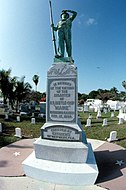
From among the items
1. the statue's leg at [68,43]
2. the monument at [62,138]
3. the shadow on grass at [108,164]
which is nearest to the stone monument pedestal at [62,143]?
the monument at [62,138]

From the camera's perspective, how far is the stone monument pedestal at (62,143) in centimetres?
542

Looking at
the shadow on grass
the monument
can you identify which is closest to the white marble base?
the monument

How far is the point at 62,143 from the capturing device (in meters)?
6.18

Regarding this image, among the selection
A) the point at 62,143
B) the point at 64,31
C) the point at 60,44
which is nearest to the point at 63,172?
the point at 62,143

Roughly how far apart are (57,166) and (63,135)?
105 cm

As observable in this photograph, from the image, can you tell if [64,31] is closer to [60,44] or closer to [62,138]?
[60,44]

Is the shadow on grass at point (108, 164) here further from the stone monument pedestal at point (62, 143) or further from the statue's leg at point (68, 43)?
the statue's leg at point (68, 43)

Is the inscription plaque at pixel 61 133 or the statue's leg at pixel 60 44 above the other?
the statue's leg at pixel 60 44

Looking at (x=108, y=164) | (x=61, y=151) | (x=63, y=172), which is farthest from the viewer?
(x=108, y=164)

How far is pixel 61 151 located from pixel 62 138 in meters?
0.49

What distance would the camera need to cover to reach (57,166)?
5727 mm

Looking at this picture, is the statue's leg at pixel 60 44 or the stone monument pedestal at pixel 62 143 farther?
the statue's leg at pixel 60 44

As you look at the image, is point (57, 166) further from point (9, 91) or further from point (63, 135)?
point (9, 91)

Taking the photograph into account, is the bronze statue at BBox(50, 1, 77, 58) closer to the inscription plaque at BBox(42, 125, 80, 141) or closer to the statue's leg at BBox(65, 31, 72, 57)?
the statue's leg at BBox(65, 31, 72, 57)
